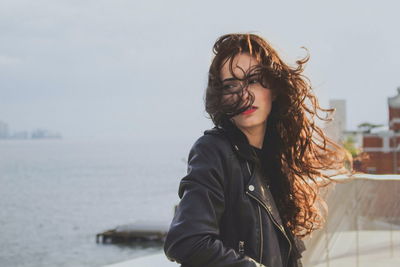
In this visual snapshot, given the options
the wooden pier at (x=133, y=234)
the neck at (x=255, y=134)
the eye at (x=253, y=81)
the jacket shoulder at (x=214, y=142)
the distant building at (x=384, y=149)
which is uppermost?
the eye at (x=253, y=81)

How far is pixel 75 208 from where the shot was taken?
257ft

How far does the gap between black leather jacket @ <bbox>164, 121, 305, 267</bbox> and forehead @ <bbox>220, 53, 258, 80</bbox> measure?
0.15 m

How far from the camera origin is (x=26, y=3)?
18350 cm

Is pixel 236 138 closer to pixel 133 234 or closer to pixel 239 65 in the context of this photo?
pixel 239 65

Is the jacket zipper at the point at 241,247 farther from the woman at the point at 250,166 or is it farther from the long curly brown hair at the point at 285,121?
the long curly brown hair at the point at 285,121

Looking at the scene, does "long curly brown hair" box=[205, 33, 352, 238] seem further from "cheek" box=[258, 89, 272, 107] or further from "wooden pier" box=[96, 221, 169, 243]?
"wooden pier" box=[96, 221, 169, 243]

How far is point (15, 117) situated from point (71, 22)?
126 feet

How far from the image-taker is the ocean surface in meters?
52.3

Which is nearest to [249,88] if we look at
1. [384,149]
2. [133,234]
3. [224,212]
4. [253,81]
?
[253,81]

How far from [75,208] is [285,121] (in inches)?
3125

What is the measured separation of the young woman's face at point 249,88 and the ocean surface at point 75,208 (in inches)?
1821

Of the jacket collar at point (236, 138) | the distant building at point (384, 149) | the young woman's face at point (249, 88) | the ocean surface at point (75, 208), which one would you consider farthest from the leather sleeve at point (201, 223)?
the ocean surface at point (75, 208)

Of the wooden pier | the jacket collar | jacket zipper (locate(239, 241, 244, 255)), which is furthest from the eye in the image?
the wooden pier

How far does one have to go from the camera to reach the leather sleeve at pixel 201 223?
1.32 metres
